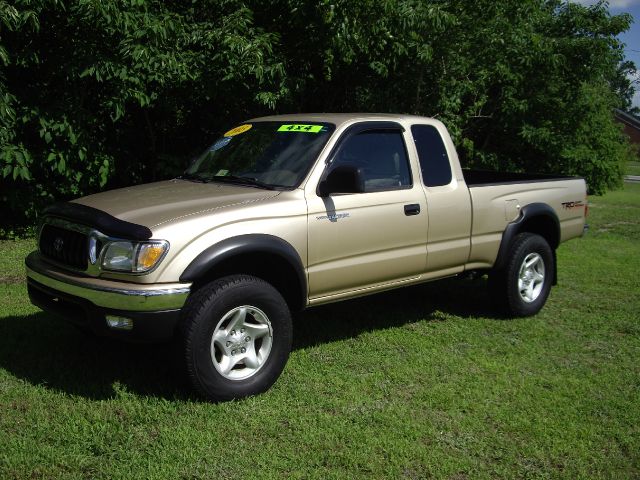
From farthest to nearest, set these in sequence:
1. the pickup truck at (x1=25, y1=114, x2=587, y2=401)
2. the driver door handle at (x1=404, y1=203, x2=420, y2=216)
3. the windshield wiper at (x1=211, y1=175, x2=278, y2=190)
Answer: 1. the driver door handle at (x1=404, y1=203, x2=420, y2=216)
2. the windshield wiper at (x1=211, y1=175, x2=278, y2=190)
3. the pickup truck at (x1=25, y1=114, x2=587, y2=401)

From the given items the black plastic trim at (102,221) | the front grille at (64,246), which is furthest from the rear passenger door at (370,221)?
the front grille at (64,246)

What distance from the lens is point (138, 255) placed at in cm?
405

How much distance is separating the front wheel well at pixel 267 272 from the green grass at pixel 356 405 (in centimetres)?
57

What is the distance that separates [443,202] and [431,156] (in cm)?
40

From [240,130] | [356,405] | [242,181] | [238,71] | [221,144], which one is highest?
[238,71]

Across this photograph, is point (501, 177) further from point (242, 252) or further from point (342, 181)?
point (242, 252)

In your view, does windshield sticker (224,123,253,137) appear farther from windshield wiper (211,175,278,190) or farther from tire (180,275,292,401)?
tire (180,275,292,401)

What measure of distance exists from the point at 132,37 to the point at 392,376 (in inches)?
210

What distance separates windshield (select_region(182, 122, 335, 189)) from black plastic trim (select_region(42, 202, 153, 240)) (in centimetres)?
108

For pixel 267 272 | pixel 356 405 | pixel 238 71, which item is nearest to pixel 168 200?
pixel 267 272

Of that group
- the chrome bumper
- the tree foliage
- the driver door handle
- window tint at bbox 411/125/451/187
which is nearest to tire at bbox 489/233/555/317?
window tint at bbox 411/125/451/187

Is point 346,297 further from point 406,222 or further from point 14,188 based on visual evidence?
point 14,188

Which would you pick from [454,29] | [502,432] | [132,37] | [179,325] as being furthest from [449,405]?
[454,29]

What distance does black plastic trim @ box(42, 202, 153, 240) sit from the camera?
4069 mm
